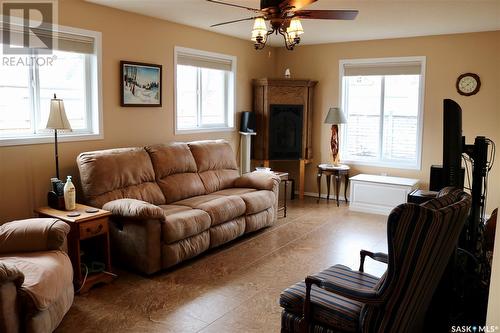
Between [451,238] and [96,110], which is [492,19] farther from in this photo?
[96,110]

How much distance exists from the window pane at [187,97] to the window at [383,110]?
2407mm

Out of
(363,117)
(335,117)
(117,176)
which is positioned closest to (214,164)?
(117,176)

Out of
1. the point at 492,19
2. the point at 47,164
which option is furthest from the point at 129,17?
the point at 492,19

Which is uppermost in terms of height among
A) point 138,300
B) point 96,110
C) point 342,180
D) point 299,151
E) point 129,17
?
point 129,17

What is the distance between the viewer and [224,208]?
14.4 ft

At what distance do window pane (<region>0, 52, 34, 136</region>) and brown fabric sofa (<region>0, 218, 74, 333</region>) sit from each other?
1178mm

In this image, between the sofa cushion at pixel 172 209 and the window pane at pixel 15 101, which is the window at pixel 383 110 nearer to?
the sofa cushion at pixel 172 209

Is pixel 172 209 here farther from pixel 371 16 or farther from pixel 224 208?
pixel 371 16

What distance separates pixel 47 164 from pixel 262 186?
2.39 m

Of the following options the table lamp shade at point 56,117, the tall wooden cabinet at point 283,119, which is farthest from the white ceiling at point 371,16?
the table lamp shade at point 56,117

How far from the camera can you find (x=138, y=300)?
3277mm

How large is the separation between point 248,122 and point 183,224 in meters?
2.93

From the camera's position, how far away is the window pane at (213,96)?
6.02m

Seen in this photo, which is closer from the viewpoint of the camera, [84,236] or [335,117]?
[84,236]
